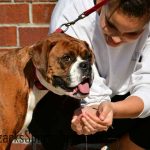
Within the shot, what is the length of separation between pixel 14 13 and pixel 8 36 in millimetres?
133

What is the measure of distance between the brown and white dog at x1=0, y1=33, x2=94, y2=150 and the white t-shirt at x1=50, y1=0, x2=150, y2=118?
135 millimetres

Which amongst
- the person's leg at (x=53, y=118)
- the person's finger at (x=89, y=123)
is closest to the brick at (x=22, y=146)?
the person's leg at (x=53, y=118)

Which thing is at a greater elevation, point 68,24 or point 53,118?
point 68,24

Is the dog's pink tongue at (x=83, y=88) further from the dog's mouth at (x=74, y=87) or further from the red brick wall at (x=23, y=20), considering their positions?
the red brick wall at (x=23, y=20)

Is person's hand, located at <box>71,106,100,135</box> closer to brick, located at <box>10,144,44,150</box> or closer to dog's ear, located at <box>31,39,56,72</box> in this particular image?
dog's ear, located at <box>31,39,56,72</box>

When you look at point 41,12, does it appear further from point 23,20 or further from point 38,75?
point 38,75

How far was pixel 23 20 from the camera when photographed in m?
2.48

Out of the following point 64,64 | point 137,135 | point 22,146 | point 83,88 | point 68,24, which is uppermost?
point 68,24

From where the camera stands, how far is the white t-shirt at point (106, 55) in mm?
2039

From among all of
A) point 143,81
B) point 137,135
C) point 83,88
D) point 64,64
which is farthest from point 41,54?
point 137,135

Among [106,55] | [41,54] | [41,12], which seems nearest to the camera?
[41,54]

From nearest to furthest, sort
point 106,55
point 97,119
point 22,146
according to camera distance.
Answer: point 97,119 → point 106,55 → point 22,146

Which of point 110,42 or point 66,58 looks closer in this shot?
point 66,58

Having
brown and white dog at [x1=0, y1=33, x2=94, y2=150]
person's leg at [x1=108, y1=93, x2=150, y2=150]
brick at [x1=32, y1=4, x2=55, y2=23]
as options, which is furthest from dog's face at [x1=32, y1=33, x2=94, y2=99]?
brick at [x1=32, y1=4, x2=55, y2=23]
